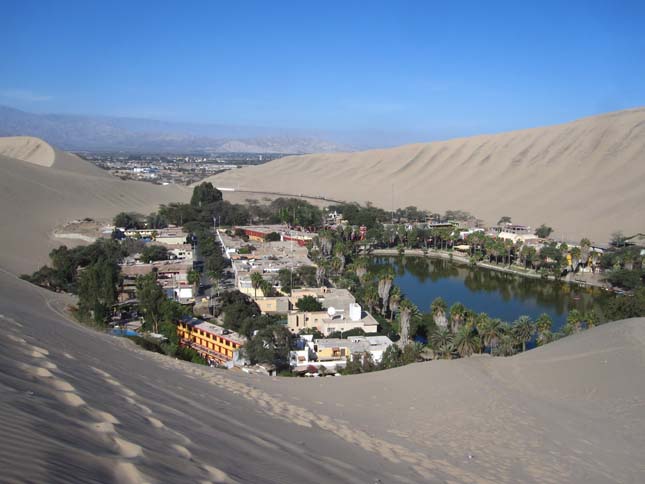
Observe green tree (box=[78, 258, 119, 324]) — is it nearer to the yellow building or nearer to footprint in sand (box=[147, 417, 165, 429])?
the yellow building

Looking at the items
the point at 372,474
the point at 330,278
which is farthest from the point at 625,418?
the point at 330,278

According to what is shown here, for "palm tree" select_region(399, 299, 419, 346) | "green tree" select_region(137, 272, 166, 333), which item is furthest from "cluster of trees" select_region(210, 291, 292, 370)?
"palm tree" select_region(399, 299, 419, 346)

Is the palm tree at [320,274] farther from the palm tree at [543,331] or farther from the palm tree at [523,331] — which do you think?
the palm tree at [543,331]

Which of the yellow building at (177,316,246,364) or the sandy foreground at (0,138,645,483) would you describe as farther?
the yellow building at (177,316,246,364)

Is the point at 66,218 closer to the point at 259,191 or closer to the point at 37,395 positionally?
the point at 259,191

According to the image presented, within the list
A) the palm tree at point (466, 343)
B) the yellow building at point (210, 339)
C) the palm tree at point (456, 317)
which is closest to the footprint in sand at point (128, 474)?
the yellow building at point (210, 339)

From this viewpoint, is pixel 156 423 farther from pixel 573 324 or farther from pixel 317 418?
pixel 573 324

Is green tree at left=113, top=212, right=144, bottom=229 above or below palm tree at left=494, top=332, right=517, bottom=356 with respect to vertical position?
above

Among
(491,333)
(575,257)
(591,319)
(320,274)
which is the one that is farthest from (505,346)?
(575,257)
